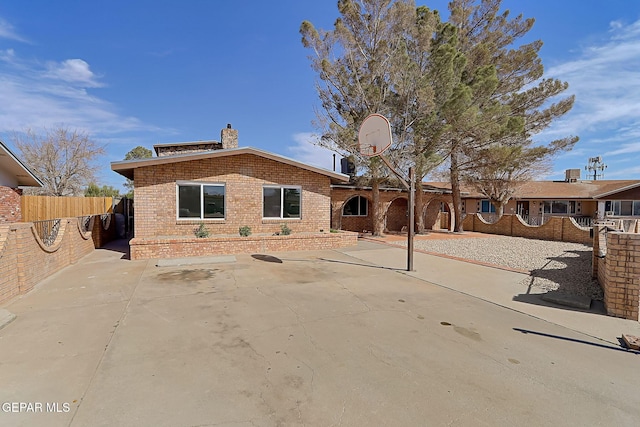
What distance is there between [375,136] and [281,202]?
5.38m

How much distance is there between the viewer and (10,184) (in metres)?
11.6

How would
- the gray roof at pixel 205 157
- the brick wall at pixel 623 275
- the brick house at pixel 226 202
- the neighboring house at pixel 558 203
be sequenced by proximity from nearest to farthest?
the brick wall at pixel 623 275 → the gray roof at pixel 205 157 → the brick house at pixel 226 202 → the neighboring house at pixel 558 203

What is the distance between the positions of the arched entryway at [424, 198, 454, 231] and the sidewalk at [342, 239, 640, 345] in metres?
11.9

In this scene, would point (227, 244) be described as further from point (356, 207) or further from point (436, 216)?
point (436, 216)

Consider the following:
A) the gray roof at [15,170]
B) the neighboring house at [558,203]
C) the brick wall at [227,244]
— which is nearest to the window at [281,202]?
the brick wall at [227,244]

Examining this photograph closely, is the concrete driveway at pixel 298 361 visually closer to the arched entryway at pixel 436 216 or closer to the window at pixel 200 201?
the window at pixel 200 201

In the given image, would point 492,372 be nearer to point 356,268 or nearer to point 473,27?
point 356,268

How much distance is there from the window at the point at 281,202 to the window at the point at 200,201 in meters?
1.66

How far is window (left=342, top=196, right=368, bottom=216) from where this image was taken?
18.2 m

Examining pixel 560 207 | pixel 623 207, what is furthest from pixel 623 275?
pixel 623 207

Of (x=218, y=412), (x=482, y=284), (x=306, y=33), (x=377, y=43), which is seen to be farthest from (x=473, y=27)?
(x=218, y=412)

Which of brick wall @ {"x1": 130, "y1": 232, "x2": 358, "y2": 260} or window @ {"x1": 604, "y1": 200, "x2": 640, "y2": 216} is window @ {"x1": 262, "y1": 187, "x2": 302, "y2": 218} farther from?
window @ {"x1": 604, "y1": 200, "x2": 640, "y2": 216}

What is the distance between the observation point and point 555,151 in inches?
711

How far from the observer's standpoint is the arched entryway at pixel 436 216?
2189 cm
